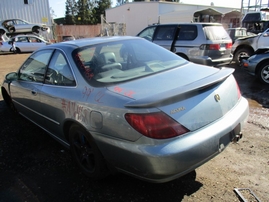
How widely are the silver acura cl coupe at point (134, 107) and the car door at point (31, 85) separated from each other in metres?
0.03

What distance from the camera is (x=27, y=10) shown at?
99.0 ft

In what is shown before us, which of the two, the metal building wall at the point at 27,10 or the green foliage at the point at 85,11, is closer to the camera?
the metal building wall at the point at 27,10

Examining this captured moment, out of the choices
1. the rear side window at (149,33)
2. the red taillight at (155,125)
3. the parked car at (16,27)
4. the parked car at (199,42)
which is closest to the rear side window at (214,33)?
the parked car at (199,42)

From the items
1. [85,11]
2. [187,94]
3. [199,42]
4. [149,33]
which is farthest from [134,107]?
[85,11]

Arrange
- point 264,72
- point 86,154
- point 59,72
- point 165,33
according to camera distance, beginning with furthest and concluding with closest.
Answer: point 165,33 < point 264,72 < point 59,72 < point 86,154

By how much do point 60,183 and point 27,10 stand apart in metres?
32.6

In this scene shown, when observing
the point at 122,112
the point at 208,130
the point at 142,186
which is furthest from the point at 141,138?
the point at 142,186

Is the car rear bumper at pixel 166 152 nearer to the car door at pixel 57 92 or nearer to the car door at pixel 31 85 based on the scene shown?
the car door at pixel 57 92

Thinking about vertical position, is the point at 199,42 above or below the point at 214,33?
below

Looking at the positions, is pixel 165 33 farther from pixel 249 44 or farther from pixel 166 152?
pixel 166 152

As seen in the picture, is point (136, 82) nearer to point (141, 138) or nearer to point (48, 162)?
point (141, 138)

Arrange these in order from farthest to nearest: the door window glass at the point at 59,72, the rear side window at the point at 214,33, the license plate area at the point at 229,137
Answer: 1. the rear side window at the point at 214,33
2. the door window glass at the point at 59,72
3. the license plate area at the point at 229,137

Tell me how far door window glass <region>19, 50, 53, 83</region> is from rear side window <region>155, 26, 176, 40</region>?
5633mm

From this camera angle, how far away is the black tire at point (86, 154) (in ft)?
8.29
